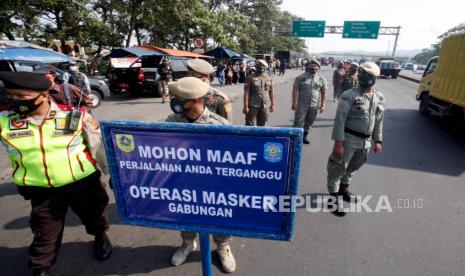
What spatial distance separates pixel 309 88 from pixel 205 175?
4.41 meters

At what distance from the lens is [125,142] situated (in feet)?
5.09

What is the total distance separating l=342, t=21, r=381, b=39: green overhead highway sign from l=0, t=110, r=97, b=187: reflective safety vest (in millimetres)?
37104

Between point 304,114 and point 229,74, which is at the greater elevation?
point 304,114

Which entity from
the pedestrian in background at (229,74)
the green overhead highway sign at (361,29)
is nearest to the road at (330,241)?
the pedestrian in background at (229,74)

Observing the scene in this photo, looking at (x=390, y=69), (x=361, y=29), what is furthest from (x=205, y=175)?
(x=361, y=29)

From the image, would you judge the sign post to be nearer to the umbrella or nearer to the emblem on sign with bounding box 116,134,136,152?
the emblem on sign with bounding box 116,134,136,152

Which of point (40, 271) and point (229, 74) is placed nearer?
point (40, 271)

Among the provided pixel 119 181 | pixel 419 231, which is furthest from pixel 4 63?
Answer: pixel 419 231

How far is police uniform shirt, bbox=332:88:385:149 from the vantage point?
3.18m

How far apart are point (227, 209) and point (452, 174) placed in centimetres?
486

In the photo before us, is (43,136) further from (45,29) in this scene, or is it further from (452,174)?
(45,29)

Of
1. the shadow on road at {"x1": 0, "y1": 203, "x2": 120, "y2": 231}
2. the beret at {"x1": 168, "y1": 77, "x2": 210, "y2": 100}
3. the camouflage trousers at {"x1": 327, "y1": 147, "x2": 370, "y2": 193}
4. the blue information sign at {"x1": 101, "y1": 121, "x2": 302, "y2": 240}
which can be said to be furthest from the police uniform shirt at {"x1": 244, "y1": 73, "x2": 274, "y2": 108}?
the blue information sign at {"x1": 101, "y1": 121, "x2": 302, "y2": 240}

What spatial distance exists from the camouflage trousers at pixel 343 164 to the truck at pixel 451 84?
4646 mm

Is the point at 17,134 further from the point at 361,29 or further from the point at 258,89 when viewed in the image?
the point at 361,29
